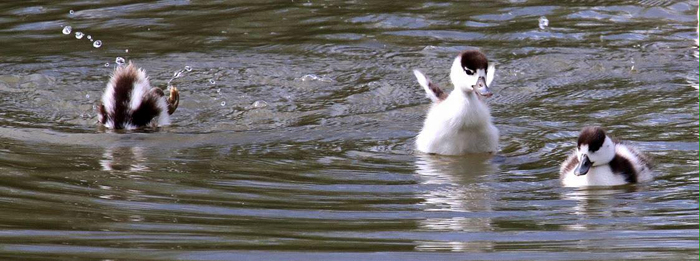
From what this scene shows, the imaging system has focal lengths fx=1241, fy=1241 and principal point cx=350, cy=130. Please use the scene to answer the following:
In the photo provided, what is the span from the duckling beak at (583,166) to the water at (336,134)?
0.37 ft

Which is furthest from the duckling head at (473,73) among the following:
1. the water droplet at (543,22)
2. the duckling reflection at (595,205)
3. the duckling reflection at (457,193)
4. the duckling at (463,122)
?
the water droplet at (543,22)

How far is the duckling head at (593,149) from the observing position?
6.35 m

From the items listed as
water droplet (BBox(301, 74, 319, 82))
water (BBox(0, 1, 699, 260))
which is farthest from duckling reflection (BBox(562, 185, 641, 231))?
water droplet (BBox(301, 74, 319, 82))

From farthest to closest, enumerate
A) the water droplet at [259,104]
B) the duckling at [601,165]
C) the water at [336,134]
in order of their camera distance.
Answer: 1. the water droplet at [259,104]
2. the duckling at [601,165]
3. the water at [336,134]

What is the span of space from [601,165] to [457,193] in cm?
96

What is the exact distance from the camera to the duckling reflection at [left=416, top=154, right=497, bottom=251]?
15.4ft

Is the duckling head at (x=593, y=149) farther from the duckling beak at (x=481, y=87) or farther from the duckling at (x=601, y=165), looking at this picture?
the duckling beak at (x=481, y=87)

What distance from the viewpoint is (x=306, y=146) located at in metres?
7.44

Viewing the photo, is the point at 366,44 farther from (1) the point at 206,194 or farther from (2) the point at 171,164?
(1) the point at 206,194

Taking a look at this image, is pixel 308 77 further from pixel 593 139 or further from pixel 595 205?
pixel 595 205

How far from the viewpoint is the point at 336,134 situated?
7.86 metres

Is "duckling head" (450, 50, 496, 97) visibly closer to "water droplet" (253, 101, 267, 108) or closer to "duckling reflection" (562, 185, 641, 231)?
"duckling reflection" (562, 185, 641, 231)

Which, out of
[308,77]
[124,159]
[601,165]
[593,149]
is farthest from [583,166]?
[308,77]

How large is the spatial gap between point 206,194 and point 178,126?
294cm
